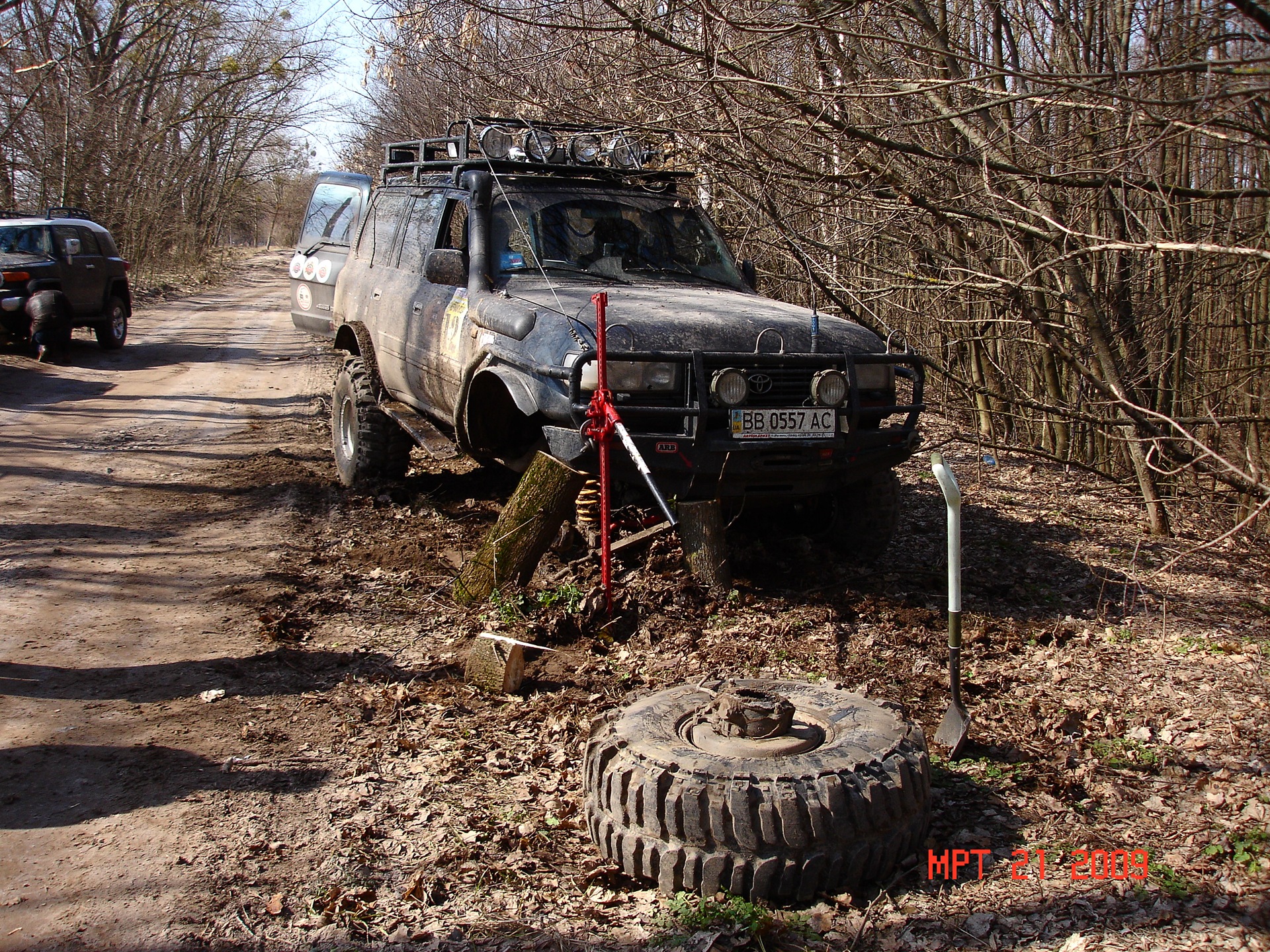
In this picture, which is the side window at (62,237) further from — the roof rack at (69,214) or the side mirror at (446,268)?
the side mirror at (446,268)

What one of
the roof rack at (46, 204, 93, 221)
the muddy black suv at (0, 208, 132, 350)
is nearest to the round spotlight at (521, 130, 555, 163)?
the muddy black suv at (0, 208, 132, 350)

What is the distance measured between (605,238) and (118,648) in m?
3.53

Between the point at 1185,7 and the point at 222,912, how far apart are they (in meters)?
5.23

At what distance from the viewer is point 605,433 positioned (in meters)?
4.86

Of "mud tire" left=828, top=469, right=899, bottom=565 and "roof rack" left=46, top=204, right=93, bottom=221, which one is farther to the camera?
"roof rack" left=46, top=204, right=93, bottom=221

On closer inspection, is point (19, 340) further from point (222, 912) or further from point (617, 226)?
point (222, 912)

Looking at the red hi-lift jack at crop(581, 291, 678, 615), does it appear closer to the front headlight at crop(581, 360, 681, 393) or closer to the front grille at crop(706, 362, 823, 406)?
the front headlight at crop(581, 360, 681, 393)

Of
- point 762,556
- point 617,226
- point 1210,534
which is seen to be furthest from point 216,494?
point 1210,534

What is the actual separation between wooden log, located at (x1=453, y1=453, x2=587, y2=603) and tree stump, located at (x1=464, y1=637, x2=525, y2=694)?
0.76m

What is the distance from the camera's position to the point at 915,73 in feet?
23.0

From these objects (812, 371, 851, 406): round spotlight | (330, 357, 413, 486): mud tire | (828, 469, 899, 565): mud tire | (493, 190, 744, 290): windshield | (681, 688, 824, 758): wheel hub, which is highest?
(493, 190, 744, 290): windshield

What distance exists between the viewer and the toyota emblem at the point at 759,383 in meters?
5.16

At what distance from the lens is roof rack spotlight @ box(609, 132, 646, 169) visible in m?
6.99

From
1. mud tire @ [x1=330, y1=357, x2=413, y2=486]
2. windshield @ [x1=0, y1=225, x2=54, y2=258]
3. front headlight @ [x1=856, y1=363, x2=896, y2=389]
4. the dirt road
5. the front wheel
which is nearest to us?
the dirt road
